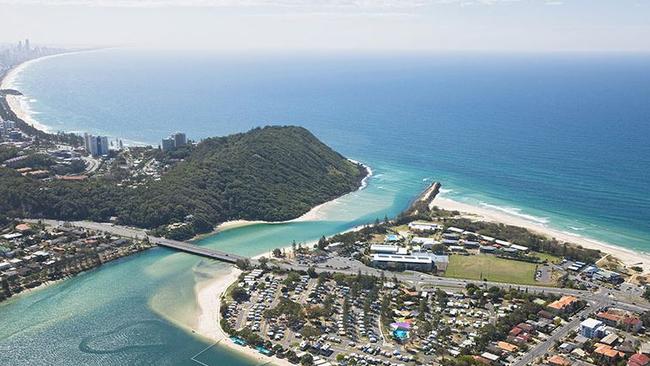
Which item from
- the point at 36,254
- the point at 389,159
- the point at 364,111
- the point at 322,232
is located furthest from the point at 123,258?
the point at 364,111

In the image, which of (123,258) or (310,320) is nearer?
(310,320)

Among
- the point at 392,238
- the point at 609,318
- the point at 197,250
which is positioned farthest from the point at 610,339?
the point at 197,250

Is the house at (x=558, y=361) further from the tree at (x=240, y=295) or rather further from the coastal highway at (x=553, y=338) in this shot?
the tree at (x=240, y=295)

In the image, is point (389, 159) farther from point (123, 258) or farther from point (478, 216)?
point (123, 258)

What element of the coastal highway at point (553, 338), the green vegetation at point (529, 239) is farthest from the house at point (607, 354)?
the green vegetation at point (529, 239)

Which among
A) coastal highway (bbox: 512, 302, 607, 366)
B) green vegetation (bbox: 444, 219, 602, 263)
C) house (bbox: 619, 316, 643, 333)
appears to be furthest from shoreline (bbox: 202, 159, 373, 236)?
house (bbox: 619, 316, 643, 333)

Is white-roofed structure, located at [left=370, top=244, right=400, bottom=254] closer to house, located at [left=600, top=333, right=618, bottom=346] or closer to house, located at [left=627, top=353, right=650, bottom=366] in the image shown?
house, located at [left=600, top=333, right=618, bottom=346]
